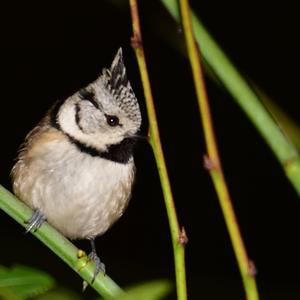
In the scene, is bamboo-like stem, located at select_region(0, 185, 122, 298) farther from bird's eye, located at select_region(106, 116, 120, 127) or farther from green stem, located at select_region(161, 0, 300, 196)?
bird's eye, located at select_region(106, 116, 120, 127)

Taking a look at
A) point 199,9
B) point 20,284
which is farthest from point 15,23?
point 20,284

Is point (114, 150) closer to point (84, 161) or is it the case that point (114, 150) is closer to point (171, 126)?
point (84, 161)

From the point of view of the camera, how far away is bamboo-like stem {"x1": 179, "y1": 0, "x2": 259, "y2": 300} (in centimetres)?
94

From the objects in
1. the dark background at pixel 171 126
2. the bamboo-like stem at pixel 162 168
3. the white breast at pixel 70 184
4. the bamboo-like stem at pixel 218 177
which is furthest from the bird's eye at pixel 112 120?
the bamboo-like stem at pixel 218 177

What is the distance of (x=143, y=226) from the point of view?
4.05 m

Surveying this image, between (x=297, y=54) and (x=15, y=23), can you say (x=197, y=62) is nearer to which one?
(x=297, y=54)

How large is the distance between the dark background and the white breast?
0.93m

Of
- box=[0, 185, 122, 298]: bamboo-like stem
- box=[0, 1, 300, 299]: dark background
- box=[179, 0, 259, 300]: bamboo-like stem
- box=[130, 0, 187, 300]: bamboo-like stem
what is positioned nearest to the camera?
box=[179, 0, 259, 300]: bamboo-like stem

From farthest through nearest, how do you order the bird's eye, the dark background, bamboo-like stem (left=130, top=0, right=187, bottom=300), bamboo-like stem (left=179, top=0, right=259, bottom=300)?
the dark background, the bird's eye, bamboo-like stem (left=130, top=0, right=187, bottom=300), bamboo-like stem (left=179, top=0, right=259, bottom=300)

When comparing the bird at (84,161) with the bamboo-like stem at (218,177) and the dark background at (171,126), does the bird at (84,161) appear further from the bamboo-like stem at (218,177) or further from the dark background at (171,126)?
the bamboo-like stem at (218,177)

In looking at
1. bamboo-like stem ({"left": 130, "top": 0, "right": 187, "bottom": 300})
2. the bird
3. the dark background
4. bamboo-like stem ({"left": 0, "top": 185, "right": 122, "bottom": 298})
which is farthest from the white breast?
bamboo-like stem ({"left": 130, "top": 0, "right": 187, "bottom": 300})

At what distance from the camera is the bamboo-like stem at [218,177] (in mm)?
938

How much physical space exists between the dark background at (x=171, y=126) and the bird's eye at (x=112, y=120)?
993 millimetres

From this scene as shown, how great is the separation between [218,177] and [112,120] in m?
1.73
